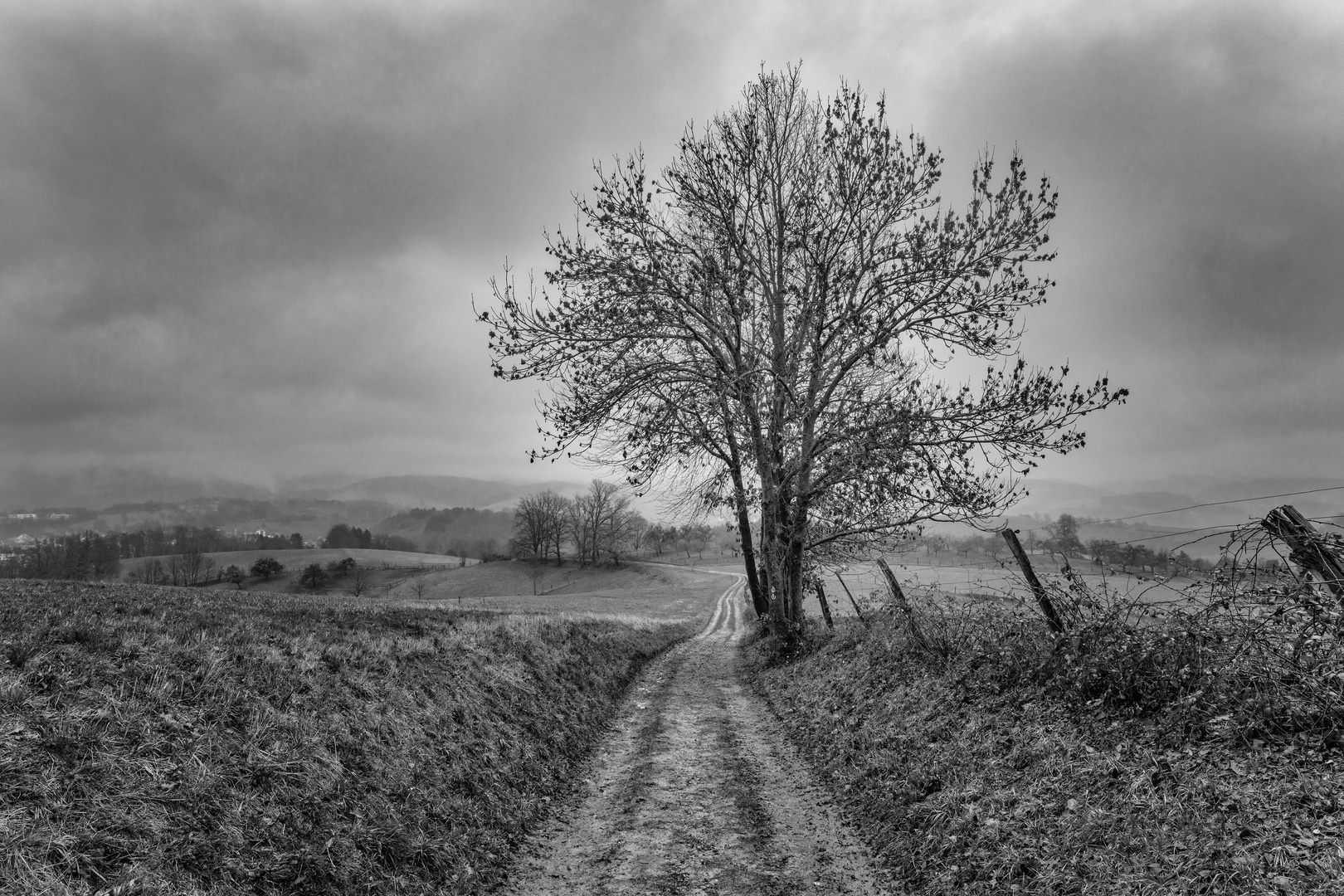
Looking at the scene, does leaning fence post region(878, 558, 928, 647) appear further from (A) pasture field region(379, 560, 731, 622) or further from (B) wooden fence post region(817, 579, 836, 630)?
(A) pasture field region(379, 560, 731, 622)

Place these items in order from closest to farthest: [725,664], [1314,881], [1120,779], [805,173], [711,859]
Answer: [1314,881] → [1120,779] → [711,859] → [805,173] → [725,664]

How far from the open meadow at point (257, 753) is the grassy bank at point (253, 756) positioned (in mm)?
20

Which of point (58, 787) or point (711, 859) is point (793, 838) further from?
point (58, 787)

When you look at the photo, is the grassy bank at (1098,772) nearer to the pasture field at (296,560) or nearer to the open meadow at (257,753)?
the open meadow at (257,753)

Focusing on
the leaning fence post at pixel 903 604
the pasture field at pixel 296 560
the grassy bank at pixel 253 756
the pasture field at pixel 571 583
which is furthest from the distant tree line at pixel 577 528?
the grassy bank at pixel 253 756

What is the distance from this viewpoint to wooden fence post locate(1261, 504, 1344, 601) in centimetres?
611

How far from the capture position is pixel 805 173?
15.3m

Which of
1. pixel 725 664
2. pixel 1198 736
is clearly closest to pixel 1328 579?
pixel 1198 736

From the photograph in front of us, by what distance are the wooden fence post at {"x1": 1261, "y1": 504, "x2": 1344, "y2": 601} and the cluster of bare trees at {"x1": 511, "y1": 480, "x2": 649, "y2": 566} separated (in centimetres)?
8979

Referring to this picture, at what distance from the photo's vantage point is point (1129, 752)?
6.28 meters

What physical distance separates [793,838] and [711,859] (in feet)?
→ 3.85

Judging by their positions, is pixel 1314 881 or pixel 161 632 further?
pixel 161 632

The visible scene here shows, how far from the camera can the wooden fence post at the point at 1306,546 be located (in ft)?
20.0

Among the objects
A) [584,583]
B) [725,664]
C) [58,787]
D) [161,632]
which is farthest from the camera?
[584,583]
